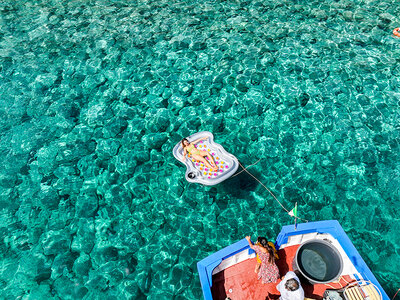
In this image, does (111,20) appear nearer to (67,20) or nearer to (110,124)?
(67,20)

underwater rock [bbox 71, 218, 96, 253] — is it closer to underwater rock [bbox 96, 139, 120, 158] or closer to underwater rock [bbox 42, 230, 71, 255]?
underwater rock [bbox 42, 230, 71, 255]

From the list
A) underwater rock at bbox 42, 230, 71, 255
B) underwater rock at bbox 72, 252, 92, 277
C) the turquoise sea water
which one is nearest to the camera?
underwater rock at bbox 72, 252, 92, 277

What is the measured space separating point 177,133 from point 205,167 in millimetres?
2298

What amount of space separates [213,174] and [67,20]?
40.2 ft

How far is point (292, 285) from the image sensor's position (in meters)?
5.96

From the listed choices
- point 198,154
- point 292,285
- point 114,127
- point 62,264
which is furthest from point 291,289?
point 114,127

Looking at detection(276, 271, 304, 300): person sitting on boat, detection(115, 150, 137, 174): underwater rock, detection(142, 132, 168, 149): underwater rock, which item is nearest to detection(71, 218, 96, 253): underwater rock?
detection(115, 150, 137, 174): underwater rock

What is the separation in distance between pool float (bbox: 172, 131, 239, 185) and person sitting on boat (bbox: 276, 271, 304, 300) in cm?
320

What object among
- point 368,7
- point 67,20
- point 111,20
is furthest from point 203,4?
point 368,7

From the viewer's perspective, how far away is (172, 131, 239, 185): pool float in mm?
8641

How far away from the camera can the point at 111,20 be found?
15.5m

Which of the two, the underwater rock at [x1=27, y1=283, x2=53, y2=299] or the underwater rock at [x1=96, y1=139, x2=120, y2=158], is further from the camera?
the underwater rock at [x1=96, y1=139, x2=120, y2=158]

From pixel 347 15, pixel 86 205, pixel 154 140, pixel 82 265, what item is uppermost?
pixel 347 15

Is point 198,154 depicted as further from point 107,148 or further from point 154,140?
point 107,148
